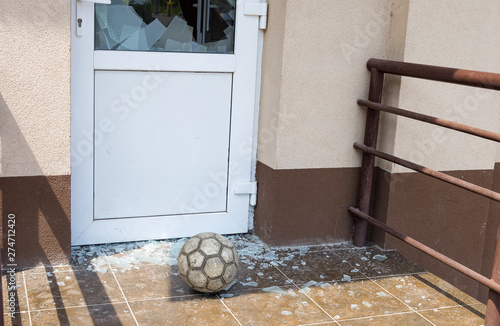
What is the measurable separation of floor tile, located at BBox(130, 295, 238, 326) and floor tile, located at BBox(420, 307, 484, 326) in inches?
34.4

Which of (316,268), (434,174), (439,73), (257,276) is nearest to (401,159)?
(434,174)

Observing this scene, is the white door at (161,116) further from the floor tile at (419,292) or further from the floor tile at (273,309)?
the floor tile at (419,292)

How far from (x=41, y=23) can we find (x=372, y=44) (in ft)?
5.55

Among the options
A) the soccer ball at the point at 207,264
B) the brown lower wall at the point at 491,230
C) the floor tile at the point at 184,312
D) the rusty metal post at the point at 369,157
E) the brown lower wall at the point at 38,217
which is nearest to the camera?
the floor tile at the point at 184,312

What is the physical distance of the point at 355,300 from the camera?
2.76m

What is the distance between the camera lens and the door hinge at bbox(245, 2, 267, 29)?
3176 mm

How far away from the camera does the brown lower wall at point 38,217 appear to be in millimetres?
2758

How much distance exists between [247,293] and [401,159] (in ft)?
3.24

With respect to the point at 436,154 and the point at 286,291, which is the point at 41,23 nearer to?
the point at 286,291

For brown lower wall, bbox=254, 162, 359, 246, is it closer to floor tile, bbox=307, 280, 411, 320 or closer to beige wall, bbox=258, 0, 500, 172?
beige wall, bbox=258, 0, 500, 172

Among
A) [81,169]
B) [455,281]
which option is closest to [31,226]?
[81,169]

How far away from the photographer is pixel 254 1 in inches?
126

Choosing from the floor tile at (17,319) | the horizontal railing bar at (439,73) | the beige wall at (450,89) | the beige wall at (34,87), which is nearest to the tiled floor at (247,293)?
the floor tile at (17,319)

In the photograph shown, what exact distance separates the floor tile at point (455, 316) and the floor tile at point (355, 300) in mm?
116
